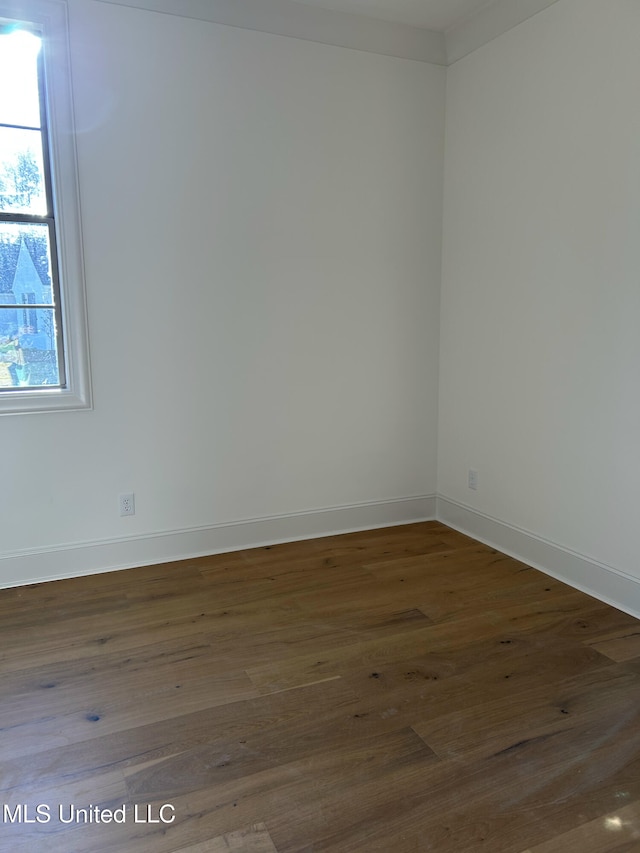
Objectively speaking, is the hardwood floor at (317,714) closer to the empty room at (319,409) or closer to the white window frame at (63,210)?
the empty room at (319,409)

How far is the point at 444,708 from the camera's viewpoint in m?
2.05

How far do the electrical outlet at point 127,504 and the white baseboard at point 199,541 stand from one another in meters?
0.13

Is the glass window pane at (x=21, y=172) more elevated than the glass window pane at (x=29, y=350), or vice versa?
the glass window pane at (x=21, y=172)

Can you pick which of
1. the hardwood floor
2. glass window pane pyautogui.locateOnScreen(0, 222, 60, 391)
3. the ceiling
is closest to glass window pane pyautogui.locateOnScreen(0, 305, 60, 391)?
glass window pane pyautogui.locateOnScreen(0, 222, 60, 391)

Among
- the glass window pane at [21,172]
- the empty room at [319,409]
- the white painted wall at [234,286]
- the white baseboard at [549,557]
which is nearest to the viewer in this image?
the empty room at [319,409]

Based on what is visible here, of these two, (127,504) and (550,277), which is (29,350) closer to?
(127,504)

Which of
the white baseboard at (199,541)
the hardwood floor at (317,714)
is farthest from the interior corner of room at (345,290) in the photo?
the hardwood floor at (317,714)

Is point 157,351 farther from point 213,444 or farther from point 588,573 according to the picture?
point 588,573

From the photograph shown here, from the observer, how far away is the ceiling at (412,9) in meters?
3.21

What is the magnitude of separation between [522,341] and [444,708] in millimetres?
1865

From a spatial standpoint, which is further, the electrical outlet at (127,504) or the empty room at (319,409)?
the electrical outlet at (127,504)

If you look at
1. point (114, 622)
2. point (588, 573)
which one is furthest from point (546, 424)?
point (114, 622)

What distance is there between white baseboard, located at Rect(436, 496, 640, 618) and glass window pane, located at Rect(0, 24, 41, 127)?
2.97 m

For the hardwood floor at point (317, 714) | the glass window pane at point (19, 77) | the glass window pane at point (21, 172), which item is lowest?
the hardwood floor at point (317, 714)
